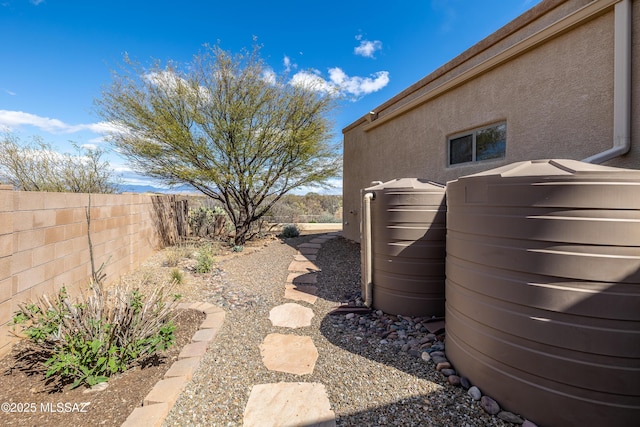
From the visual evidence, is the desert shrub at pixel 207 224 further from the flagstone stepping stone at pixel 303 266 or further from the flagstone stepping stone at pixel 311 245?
the flagstone stepping stone at pixel 303 266

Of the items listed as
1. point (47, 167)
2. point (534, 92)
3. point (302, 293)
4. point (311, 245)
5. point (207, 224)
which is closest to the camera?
point (534, 92)

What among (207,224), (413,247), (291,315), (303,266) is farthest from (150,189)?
(413,247)

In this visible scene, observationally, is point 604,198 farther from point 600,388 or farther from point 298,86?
point 298,86

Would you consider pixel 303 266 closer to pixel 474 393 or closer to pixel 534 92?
pixel 474 393

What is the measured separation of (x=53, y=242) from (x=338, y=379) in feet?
10.4

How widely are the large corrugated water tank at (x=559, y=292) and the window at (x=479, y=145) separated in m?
2.23

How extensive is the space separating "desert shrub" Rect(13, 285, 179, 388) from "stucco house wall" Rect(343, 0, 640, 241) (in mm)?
4142

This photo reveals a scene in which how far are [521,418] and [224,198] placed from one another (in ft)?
24.3

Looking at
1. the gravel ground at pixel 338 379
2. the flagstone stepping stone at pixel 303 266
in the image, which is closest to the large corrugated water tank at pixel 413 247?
the gravel ground at pixel 338 379

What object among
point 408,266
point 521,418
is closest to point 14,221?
point 408,266

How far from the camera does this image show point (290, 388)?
1884mm

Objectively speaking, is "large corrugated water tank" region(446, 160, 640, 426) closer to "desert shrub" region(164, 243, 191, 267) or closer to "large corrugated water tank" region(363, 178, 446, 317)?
"large corrugated water tank" region(363, 178, 446, 317)

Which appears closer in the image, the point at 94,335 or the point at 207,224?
the point at 94,335

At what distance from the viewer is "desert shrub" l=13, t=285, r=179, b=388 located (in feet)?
5.90
